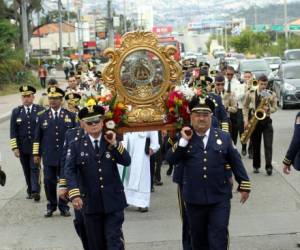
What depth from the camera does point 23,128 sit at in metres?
11.8

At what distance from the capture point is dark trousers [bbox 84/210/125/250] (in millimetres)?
7031

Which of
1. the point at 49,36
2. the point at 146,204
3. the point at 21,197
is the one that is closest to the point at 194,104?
the point at 146,204

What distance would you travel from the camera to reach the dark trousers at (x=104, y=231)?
7.03 meters

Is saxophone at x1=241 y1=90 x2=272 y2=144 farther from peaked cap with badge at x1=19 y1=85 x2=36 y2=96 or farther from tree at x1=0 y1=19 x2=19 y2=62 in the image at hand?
tree at x1=0 y1=19 x2=19 y2=62

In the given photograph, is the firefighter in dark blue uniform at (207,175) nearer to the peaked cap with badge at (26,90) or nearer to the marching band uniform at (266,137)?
the peaked cap with badge at (26,90)

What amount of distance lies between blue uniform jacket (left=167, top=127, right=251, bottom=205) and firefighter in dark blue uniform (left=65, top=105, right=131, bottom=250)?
599mm

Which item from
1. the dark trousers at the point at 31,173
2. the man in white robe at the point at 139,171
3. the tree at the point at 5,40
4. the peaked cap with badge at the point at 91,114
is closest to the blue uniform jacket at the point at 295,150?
the peaked cap with badge at the point at 91,114

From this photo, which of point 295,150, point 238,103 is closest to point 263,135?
point 238,103

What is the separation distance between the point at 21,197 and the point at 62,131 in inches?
81.9

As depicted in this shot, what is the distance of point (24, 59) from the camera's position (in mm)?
48500

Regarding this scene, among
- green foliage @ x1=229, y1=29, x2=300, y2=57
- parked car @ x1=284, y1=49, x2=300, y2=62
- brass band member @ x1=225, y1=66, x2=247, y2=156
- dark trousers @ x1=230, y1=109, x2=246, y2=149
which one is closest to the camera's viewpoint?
brass band member @ x1=225, y1=66, x2=247, y2=156

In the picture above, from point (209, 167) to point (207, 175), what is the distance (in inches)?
3.0

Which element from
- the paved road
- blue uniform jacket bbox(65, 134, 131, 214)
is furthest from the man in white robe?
blue uniform jacket bbox(65, 134, 131, 214)

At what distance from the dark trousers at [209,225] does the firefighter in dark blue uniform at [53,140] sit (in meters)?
3.84
